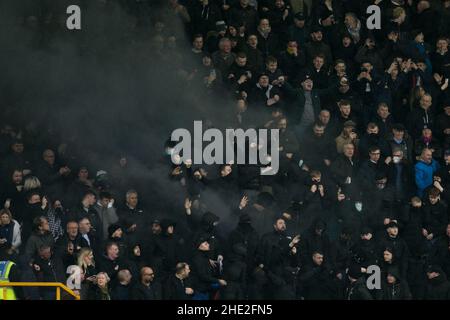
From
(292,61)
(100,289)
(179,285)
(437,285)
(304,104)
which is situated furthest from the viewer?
(292,61)

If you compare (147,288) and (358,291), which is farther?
(358,291)

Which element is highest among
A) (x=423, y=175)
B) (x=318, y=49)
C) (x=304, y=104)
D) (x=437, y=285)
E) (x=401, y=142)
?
(x=318, y=49)

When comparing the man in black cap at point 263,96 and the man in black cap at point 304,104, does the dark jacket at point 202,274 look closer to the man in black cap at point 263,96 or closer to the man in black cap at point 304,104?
the man in black cap at point 263,96

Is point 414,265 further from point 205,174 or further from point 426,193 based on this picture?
point 205,174

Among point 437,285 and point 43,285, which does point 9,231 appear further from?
point 437,285

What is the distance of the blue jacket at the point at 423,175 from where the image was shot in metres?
24.5

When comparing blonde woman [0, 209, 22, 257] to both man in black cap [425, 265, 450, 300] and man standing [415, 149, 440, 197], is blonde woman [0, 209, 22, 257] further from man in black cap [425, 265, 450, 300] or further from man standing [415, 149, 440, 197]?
man standing [415, 149, 440, 197]

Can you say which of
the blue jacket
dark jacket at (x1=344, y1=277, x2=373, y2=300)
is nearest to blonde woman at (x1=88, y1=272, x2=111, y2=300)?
dark jacket at (x1=344, y1=277, x2=373, y2=300)

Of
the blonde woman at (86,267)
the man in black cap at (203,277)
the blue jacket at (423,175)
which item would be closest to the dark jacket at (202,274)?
the man in black cap at (203,277)

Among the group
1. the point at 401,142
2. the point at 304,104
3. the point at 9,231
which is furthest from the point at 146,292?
the point at 401,142

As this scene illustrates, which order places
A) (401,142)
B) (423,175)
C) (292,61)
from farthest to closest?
(292,61), (401,142), (423,175)

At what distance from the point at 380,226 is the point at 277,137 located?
1.83m

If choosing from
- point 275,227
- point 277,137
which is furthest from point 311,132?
point 275,227

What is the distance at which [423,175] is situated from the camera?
24.5 meters
